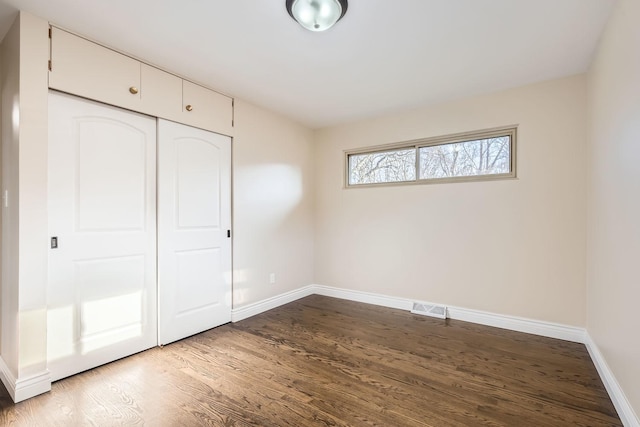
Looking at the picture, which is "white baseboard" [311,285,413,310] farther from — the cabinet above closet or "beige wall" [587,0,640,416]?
the cabinet above closet

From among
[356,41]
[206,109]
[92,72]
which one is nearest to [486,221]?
[356,41]

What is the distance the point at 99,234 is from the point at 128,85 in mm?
1223

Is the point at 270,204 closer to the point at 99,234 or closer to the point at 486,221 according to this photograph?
the point at 99,234

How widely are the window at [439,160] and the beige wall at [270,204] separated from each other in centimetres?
78

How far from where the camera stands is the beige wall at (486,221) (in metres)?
2.77

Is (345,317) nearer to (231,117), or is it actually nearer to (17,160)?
(231,117)

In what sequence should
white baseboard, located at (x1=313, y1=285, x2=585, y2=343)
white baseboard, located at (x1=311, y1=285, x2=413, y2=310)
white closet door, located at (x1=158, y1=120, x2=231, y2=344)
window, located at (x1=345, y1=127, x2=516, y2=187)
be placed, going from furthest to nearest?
white baseboard, located at (x1=311, y1=285, x2=413, y2=310) < window, located at (x1=345, y1=127, x2=516, y2=187) < white baseboard, located at (x1=313, y1=285, x2=585, y2=343) < white closet door, located at (x1=158, y1=120, x2=231, y2=344)

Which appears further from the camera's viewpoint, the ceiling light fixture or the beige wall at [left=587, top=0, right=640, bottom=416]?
the ceiling light fixture

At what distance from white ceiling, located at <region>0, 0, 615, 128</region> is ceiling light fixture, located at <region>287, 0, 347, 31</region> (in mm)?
79

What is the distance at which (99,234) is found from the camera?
2264 millimetres

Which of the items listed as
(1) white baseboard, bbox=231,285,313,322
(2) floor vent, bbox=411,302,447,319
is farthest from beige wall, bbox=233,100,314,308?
(2) floor vent, bbox=411,302,447,319

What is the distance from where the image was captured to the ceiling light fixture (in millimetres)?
1764

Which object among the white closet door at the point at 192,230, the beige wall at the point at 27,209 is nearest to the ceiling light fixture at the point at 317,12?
the white closet door at the point at 192,230

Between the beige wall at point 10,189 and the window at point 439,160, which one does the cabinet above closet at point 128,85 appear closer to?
the beige wall at point 10,189
